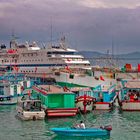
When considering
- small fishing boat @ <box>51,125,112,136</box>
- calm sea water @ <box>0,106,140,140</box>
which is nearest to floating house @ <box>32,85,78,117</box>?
calm sea water @ <box>0,106,140,140</box>

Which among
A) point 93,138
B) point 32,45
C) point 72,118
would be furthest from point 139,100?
point 32,45

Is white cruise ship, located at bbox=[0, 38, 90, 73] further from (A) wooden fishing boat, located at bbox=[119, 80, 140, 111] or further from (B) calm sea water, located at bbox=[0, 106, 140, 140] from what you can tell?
(B) calm sea water, located at bbox=[0, 106, 140, 140]

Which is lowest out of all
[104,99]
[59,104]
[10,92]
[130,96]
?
[59,104]

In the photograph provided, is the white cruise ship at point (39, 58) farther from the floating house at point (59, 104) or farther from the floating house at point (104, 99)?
the floating house at point (59, 104)

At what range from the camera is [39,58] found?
85.6 m

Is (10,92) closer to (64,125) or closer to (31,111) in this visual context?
(31,111)

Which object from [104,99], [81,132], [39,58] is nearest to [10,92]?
[104,99]

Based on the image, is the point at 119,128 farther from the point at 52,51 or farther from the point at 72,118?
the point at 52,51

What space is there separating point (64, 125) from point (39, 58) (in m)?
45.8

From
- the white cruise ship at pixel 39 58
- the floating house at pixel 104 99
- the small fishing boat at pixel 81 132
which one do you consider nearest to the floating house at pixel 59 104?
the floating house at pixel 104 99

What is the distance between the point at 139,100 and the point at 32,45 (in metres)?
43.0

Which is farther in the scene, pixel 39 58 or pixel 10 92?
pixel 39 58

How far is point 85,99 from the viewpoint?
50.2m

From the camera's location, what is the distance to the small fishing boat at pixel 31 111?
4338 centimetres
